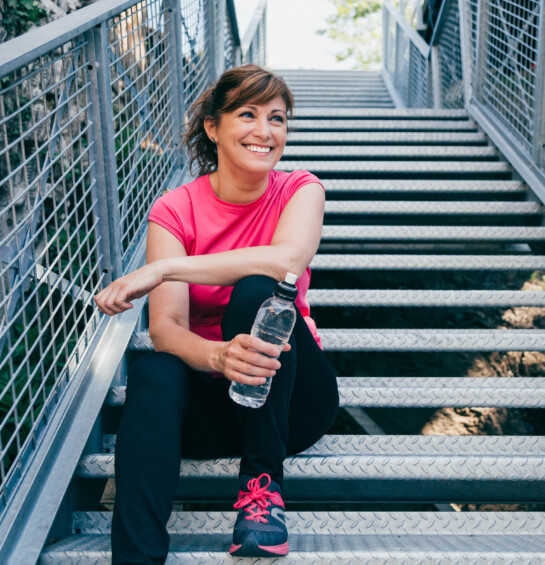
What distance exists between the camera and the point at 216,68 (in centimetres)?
391

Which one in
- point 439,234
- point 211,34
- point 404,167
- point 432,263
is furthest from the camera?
point 211,34

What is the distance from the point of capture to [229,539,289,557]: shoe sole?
1.24 meters

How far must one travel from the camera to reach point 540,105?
281 cm

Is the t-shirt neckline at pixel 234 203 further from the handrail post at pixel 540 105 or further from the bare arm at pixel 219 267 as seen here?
the handrail post at pixel 540 105

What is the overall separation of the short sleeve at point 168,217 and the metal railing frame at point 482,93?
1.84 m

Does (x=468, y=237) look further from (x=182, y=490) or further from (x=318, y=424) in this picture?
(x=182, y=490)

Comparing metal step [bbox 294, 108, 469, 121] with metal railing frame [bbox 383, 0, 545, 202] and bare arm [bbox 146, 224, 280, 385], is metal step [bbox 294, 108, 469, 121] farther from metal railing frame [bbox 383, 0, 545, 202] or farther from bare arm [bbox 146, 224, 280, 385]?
bare arm [bbox 146, 224, 280, 385]

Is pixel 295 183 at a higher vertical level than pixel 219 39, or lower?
lower

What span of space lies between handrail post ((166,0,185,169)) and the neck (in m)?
1.11

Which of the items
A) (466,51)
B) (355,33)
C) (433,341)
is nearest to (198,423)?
(433,341)

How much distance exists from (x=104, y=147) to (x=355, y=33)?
61.9 ft

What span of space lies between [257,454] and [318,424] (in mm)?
217

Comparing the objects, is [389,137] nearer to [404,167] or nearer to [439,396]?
[404,167]

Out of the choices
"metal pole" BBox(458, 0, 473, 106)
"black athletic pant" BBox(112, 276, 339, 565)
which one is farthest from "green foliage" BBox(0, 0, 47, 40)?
"black athletic pant" BBox(112, 276, 339, 565)
